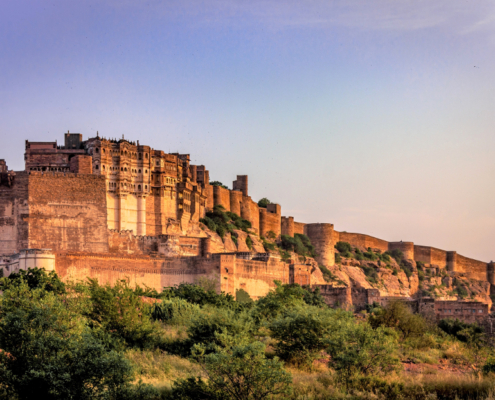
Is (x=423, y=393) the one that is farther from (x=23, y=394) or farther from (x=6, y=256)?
(x=6, y=256)

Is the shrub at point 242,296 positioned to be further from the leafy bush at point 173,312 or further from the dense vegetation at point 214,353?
the leafy bush at point 173,312

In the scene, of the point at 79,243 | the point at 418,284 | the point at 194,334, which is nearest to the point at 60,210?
the point at 79,243

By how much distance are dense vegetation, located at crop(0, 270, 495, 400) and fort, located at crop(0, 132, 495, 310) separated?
7493mm

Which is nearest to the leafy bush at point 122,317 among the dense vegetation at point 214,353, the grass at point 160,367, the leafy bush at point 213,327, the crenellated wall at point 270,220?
the dense vegetation at point 214,353

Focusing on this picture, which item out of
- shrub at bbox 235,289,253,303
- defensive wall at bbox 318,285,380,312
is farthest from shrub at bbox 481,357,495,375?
shrub at bbox 235,289,253,303

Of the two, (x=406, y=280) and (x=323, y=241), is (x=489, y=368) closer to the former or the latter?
(x=323, y=241)

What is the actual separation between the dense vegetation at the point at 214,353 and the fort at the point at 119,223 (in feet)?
24.6

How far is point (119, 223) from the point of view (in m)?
48.2

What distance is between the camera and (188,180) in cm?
5512

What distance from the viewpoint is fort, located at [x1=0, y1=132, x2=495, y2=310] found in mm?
41438

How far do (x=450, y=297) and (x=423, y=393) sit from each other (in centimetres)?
5437

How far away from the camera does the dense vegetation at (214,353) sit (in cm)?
1898

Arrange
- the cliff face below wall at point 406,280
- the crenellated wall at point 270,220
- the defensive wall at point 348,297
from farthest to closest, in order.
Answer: the crenellated wall at point 270,220, the cliff face below wall at point 406,280, the defensive wall at point 348,297

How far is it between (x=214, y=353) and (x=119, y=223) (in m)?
26.9
